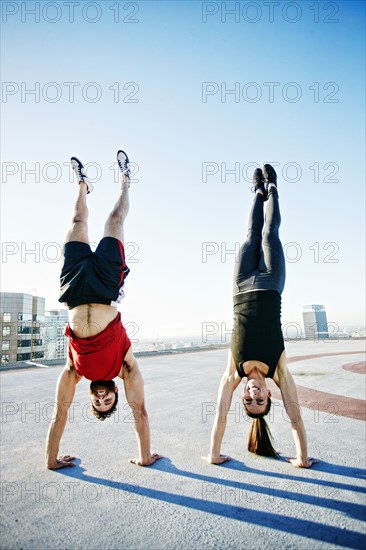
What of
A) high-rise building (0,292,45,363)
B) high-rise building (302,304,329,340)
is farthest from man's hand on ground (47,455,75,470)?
high-rise building (0,292,45,363)

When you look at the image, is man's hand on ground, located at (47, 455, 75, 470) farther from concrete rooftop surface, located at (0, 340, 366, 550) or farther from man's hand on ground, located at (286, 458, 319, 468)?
man's hand on ground, located at (286, 458, 319, 468)

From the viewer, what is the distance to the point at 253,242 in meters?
4.62

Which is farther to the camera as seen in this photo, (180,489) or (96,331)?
(96,331)

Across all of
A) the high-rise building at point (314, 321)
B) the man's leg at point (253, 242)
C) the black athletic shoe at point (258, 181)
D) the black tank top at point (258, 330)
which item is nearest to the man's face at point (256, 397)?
the black tank top at point (258, 330)

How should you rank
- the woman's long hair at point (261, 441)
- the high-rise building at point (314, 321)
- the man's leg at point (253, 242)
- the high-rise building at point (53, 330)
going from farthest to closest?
1. the high-rise building at point (53, 330)
2. the high-rise building at point (314, 321)
3. the man's leg at point (253, 242)
4. the woman's long hair at point (261, 441)

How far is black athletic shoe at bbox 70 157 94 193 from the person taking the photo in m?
3.96

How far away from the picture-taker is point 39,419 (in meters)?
5.23

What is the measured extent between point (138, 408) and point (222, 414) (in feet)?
3.43

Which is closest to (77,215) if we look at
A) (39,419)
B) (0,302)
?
(39,419)

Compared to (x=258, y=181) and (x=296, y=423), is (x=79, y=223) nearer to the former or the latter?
(x=258, y=181)

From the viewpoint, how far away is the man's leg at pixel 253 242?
421cm

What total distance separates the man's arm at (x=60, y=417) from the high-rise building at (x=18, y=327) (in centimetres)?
7774

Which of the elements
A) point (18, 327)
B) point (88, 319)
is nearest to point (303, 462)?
point (88, 319)

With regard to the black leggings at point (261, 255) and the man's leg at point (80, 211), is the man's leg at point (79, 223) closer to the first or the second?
the man's leg at point (80, 211)
